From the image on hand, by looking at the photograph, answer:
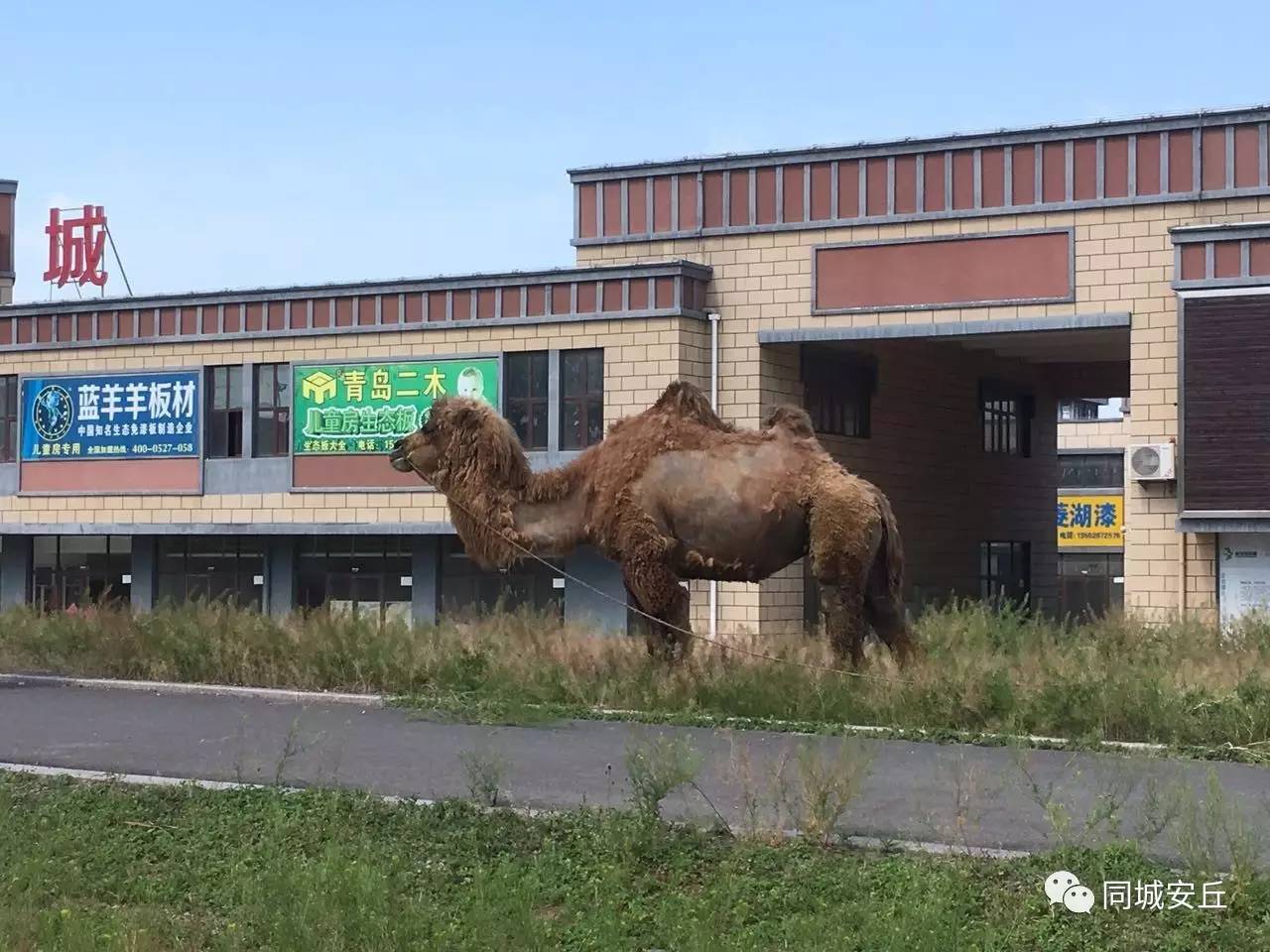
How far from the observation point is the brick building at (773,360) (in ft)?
91.2

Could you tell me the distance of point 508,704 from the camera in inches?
587

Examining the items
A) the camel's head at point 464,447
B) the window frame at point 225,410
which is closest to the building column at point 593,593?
the window frame at point 225,410

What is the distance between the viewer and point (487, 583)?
33.9m

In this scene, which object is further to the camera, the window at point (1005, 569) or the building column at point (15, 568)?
the building column at point (15, 568)

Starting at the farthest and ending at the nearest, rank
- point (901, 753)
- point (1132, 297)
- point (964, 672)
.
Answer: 1. point (1132, 297)
2. point (964, 672)
3. point (901, 753)

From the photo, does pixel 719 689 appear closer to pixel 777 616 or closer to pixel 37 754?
pixel 37 754

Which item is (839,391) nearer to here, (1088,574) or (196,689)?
(196,689)

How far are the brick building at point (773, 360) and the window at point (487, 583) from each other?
83 millimetres

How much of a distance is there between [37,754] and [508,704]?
3.90 meters

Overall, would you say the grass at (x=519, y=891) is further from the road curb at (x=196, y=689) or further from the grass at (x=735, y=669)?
the road curb at (x=196, y=689)

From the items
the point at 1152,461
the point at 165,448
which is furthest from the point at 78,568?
the point at 1152,461

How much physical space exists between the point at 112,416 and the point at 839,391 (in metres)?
15.2

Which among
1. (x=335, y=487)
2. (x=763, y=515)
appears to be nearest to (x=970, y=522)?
(x=335, y=487)

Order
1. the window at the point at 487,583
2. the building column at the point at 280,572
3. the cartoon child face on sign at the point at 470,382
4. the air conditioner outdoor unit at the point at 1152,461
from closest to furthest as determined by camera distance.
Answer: the air conditioner outdoor unit at the point at 1152,461 < the cartoon child face on sign at the point at 470,382 < the window at the point at 487,583 < the building column at the point at 280,572
